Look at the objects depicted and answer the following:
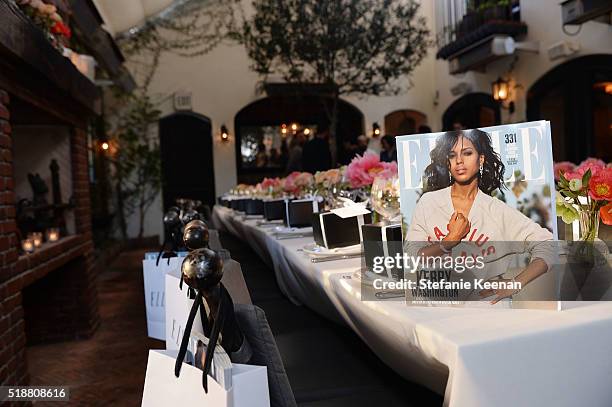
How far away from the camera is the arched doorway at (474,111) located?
9.54m

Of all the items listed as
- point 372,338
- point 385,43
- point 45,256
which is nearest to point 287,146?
point 385,43

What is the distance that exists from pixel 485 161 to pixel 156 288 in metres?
1.25

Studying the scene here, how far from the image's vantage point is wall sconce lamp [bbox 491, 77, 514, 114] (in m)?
8.61

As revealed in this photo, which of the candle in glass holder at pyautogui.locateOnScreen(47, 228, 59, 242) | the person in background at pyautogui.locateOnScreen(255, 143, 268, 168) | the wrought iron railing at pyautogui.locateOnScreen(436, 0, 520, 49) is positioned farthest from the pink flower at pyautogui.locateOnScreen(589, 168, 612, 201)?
the person in background at pyautogui.locateOnScreen(255, 143, 268, 168)

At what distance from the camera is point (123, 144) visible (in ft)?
33.3

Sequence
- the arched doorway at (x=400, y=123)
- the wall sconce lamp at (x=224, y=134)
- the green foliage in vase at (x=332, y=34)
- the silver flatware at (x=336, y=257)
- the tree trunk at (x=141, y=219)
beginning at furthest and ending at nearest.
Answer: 1. the arched doorway at (x=400, y=123)
2. the wall sconce lamp at (x=224, y=134)
3. the tree trunk at (x=141, y=219)
4. the green foliage in vase at (x=332, y=34)
5. the silver flatware at (x=336, y=257)

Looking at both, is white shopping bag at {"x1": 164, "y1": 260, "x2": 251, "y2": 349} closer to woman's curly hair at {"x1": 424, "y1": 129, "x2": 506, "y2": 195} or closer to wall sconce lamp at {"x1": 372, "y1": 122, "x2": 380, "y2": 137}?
woman's curly hair at {"x1": 424, "y1": 129, "x2": 506, "y2": 195}

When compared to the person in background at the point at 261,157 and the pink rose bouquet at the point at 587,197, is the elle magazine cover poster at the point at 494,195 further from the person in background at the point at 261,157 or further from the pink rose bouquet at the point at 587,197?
the person in background at the point at 261,157

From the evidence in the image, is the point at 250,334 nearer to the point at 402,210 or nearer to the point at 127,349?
the point at 402,210

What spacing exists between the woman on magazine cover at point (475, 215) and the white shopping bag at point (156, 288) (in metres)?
1.04

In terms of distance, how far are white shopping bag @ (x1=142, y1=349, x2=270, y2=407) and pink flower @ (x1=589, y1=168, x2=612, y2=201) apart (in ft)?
2.60

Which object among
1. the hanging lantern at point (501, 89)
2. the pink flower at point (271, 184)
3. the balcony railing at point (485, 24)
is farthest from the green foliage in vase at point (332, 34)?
the pink flower at point (271, 184)

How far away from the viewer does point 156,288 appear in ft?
6.07

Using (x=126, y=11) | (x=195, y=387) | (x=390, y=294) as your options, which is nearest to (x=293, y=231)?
(x=390, y=294)
